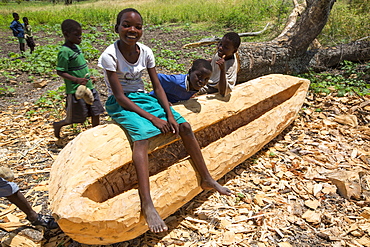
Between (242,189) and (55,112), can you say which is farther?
(55,112)

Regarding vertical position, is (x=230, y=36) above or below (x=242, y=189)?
above

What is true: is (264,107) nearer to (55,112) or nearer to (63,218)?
(63,218)

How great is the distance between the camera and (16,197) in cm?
204

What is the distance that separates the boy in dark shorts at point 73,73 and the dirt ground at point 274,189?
59 centimetres

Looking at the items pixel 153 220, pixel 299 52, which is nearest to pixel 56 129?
pixel 153 220

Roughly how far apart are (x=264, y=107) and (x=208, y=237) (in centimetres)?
201

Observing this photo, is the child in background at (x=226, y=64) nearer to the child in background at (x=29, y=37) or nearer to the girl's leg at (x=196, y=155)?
the girl's leg at (x=196, y=155)

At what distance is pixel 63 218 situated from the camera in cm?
175

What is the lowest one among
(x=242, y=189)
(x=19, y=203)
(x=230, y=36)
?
(x=242, y=189)

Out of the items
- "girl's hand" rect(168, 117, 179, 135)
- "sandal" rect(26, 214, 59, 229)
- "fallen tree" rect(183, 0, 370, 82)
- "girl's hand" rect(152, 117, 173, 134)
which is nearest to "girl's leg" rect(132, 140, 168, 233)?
"girl's hand" rect(152, 117, 173, 134)

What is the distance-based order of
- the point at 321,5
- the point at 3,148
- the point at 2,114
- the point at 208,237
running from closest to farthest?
1. the point at 208,237
2. the point at 3,148
3. the point at 2,114
4. the point at 321,5

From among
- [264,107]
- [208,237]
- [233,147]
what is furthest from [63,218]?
[264,107]

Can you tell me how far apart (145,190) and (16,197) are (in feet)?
3.27

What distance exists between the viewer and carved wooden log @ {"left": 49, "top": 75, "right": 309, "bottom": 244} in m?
1.88
